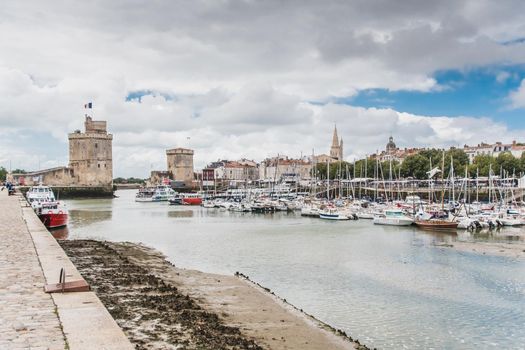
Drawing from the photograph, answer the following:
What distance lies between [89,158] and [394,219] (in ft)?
250

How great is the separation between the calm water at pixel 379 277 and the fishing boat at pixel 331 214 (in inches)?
386

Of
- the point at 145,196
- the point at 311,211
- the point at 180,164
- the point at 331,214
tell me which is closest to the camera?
the point at 331,214

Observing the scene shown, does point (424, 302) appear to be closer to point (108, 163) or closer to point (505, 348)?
point (505, 348)

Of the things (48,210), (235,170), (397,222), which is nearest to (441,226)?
(397,222)

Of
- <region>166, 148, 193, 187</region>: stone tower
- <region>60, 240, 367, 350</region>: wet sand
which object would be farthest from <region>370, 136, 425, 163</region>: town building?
<region>60, 240, 367, 350</region>: wet sand

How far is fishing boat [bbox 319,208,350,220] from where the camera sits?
158 ft

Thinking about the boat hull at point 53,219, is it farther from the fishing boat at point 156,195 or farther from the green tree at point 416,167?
the green tree at point 416,167

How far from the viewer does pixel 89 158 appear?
10344 cm

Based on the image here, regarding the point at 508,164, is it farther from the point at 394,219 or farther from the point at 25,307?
the point at 25,307

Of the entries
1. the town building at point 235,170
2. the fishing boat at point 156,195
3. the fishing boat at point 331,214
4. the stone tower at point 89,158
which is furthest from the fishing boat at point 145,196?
the town building at point 235,170

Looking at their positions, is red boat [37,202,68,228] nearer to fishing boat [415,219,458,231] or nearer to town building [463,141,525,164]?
fishing boat [415,219,458,231]

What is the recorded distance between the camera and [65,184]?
102875 mm

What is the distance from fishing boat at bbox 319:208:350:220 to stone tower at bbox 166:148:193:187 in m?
76.4

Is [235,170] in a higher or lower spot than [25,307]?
higher
